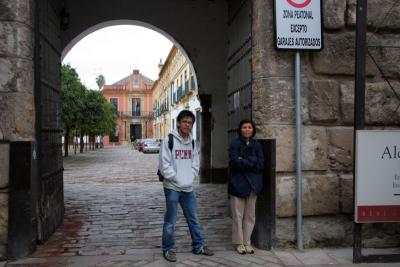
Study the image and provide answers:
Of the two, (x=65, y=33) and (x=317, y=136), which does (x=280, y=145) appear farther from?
(x=65, y=33)

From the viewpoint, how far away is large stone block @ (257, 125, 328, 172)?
5363mm

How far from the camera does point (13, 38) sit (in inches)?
192

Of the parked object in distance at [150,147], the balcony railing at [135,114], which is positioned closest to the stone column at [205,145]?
the parked object in distance at [150,147]

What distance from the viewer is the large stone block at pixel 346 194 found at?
548cm

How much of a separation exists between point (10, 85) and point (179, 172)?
2033 mm

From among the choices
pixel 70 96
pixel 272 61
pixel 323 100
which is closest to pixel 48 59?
pixel 272 61

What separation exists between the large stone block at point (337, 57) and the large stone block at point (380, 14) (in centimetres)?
22

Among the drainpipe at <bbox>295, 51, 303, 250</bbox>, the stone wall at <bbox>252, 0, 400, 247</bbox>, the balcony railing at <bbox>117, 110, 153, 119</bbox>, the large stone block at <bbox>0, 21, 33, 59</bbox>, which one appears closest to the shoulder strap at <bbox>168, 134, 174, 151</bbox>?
the stone wall at <bbox>252, 0, 400, 247</bbox>

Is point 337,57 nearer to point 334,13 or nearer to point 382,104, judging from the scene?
point 334,13

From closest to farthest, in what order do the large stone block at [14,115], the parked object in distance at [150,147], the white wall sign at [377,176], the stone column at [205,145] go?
the white wall sign at [377,176]
the large stone block at [14,115]
the stone column at [205,145]
the parked object in distance at [150,147]

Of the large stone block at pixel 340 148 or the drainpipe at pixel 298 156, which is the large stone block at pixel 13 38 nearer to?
the drainpipe at pixel 298 156

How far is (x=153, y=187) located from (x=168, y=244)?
6459 mm

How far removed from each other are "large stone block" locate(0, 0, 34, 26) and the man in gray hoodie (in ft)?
6.56

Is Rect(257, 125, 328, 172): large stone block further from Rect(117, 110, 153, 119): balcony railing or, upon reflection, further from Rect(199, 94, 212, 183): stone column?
Rect(117, 110, 153, 119): balcony railing
